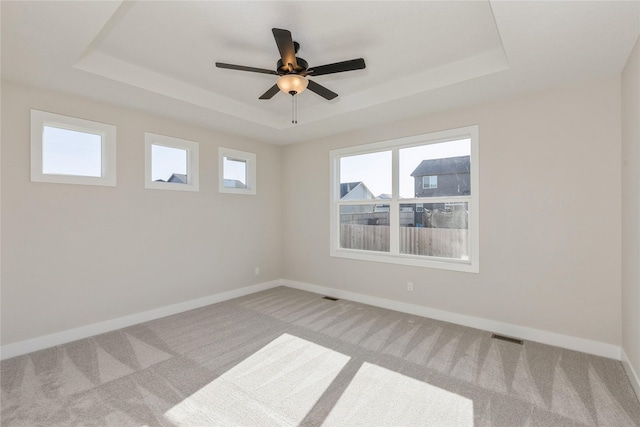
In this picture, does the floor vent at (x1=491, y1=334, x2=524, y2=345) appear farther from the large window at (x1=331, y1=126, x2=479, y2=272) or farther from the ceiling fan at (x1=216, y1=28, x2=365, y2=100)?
the ceiling fan at (x1=216, y1=28, x2=365, y2=100)

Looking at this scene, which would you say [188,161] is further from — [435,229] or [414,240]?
[435,229]

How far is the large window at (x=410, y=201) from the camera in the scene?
11.9ft

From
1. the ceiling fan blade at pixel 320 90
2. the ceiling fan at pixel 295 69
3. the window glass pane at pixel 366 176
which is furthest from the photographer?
the window glass pane at pixel 366 176

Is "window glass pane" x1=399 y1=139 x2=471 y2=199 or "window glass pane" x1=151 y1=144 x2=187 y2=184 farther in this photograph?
Answer: "window glass pane" x1=151 y1=144 x2=187 y2=184

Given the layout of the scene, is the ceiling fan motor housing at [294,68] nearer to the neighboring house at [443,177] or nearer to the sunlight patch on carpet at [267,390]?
the neighboring house at [443,177]

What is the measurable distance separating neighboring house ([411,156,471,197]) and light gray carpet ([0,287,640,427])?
5.62ft

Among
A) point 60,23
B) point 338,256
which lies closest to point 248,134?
point 338,256

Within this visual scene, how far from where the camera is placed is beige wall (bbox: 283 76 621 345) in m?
2.77

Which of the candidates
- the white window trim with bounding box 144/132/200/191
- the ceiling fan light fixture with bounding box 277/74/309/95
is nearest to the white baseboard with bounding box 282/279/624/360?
the white window trim with bounding box 144/132/200/191

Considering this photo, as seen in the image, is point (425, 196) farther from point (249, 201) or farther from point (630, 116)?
point (249, 201)

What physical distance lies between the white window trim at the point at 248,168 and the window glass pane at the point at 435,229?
8.56ft

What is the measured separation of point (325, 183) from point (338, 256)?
50.2 inches

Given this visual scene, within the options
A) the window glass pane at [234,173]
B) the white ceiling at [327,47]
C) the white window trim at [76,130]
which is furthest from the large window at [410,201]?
the white window trim at [76,130]

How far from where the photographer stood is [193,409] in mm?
2043
